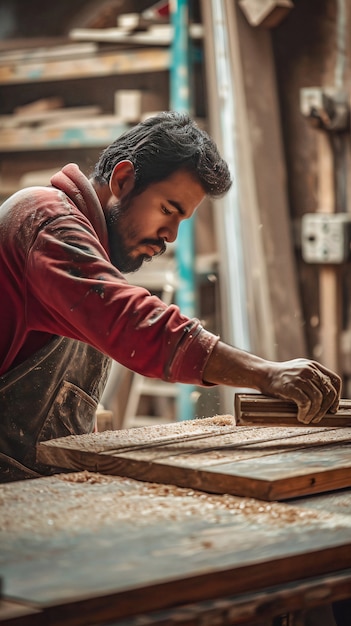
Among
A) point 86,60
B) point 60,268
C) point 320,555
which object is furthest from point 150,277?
point 320,555

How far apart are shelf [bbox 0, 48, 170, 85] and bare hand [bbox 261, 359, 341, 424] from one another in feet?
13.0

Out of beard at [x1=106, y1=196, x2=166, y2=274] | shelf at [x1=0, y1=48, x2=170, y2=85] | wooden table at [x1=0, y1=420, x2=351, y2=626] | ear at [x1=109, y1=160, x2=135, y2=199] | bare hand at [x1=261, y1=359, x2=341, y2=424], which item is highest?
shelf at [x1=0, y1=48, x2=170, y2=85]

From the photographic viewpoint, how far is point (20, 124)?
6.88 meters

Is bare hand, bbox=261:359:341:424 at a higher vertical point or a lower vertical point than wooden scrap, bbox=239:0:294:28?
lower

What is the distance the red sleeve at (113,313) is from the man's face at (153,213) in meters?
0.42

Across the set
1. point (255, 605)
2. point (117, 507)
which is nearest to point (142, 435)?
point (117, 507)

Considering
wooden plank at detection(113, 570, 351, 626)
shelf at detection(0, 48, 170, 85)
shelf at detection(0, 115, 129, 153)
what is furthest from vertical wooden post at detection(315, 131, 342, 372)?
wooden plank at detection(113, 570, 351, 626)

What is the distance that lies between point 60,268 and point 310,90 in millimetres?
2903

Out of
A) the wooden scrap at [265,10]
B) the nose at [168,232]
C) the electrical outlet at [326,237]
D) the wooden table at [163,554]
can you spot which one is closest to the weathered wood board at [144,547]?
the wooden table at [163,554]

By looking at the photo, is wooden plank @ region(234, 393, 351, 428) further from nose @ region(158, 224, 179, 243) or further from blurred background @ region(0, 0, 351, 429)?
blurred background @ region(0, 0, 351, 429)

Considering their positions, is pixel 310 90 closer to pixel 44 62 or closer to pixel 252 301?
pixel 252 301

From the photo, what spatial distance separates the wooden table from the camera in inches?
63.6

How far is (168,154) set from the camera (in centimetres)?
316

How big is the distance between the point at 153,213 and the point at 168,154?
191 millimetres
